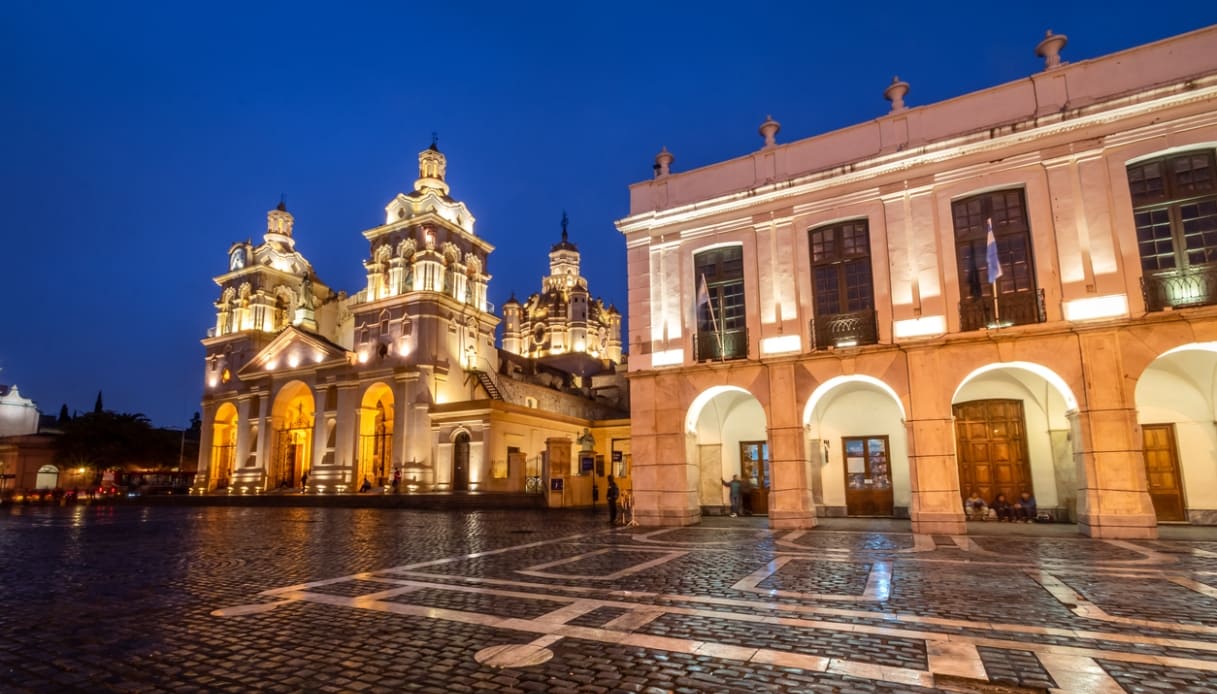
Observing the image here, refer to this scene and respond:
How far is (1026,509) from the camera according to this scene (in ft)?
56.3

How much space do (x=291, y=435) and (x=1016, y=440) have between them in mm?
45844

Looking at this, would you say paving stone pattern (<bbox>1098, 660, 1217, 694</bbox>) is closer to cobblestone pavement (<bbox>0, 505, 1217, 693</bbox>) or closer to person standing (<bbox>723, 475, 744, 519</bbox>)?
cobblestone pavement (<bbox>0, 505, 1217, 693</bbox>)

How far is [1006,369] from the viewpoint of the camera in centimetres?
1720

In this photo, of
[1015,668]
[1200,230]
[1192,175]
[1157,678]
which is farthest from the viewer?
[1192,175]

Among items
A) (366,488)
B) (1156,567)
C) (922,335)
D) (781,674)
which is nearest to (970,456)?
(922,335)

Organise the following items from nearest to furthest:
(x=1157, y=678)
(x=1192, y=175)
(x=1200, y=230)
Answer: (x=1157, y=678)
(x=1200, y=230)
(x=1192, y=175)

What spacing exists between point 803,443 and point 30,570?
16314 mm

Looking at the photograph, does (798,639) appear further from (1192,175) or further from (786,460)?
(1192,175)

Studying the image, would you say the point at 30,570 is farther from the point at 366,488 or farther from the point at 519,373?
the point at 519,373

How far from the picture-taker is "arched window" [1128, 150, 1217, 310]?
557 inches

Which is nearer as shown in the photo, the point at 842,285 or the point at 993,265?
the point at 993,265

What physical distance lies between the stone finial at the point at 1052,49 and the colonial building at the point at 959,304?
0.20ft

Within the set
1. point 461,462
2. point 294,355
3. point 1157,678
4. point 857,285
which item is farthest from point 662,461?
point 294,355

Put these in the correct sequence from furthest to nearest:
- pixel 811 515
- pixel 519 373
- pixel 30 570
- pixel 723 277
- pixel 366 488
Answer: pixel 519 373 < pixel 366 488 < pixel 723 277 < pixel 811 515 < pixel 30 570
